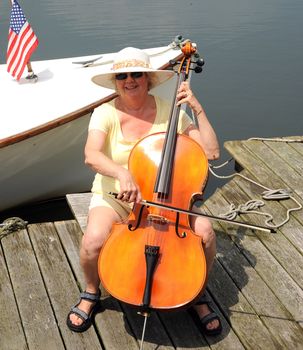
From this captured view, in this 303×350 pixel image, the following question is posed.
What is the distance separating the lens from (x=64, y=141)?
4.69 meters

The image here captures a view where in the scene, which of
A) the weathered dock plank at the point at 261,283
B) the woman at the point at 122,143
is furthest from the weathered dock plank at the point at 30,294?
the weathered dock plank at the point at 261,283

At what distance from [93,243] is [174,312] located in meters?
0.51

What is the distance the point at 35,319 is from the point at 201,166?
1189mm

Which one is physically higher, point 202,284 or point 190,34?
point 202,284

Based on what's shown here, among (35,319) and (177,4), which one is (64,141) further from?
(177,4)

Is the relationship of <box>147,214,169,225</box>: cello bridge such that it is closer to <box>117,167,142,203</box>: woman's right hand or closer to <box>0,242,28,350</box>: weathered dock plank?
<box>117,167,142,203</box>: woman's right hand

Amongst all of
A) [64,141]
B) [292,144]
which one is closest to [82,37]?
[64,141]

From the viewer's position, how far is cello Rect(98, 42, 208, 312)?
228 centimetres

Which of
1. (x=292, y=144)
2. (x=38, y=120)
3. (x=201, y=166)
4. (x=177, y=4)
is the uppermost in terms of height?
(x=201, y=166)

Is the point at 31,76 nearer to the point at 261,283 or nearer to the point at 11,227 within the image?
the point at 11,227

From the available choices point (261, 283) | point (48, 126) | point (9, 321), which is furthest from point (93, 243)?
point (48, 126)

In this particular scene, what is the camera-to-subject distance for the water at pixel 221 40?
740 centimetres

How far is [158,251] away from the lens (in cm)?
232

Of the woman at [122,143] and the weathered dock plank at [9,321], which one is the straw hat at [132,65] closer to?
the woman at [122,143]
